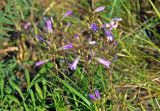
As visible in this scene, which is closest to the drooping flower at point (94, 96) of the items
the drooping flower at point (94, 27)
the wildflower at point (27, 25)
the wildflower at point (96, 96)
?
the wildflower at point (96, 96)

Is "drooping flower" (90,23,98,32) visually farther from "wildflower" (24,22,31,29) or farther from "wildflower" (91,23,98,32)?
"wildflower" (24,22,31,29)

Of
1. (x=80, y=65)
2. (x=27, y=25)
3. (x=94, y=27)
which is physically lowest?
(x=80, y=65)

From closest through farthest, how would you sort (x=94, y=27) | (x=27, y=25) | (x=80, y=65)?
(x=94, y=27), (x=80, y=65), (x=27, y=25)

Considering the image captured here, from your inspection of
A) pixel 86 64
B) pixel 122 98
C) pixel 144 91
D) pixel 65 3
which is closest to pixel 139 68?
pixel 144 91

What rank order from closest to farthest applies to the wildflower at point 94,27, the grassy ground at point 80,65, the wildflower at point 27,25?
the wildflower at point 94,27 → the grassy ground at point 80,65 → the wildflower at point 27,25

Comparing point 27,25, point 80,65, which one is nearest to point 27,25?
point 27,25

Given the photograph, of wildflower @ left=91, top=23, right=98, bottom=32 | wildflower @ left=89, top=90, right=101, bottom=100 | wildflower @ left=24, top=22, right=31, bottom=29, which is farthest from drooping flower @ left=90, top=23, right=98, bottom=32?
wildflower @ left=24, top=22, right=31, bottom=29

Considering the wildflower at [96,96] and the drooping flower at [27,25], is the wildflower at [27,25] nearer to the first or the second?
the drooping flower at [27,25]

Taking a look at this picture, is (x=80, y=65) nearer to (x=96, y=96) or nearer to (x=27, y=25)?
(x=96, y=96)
